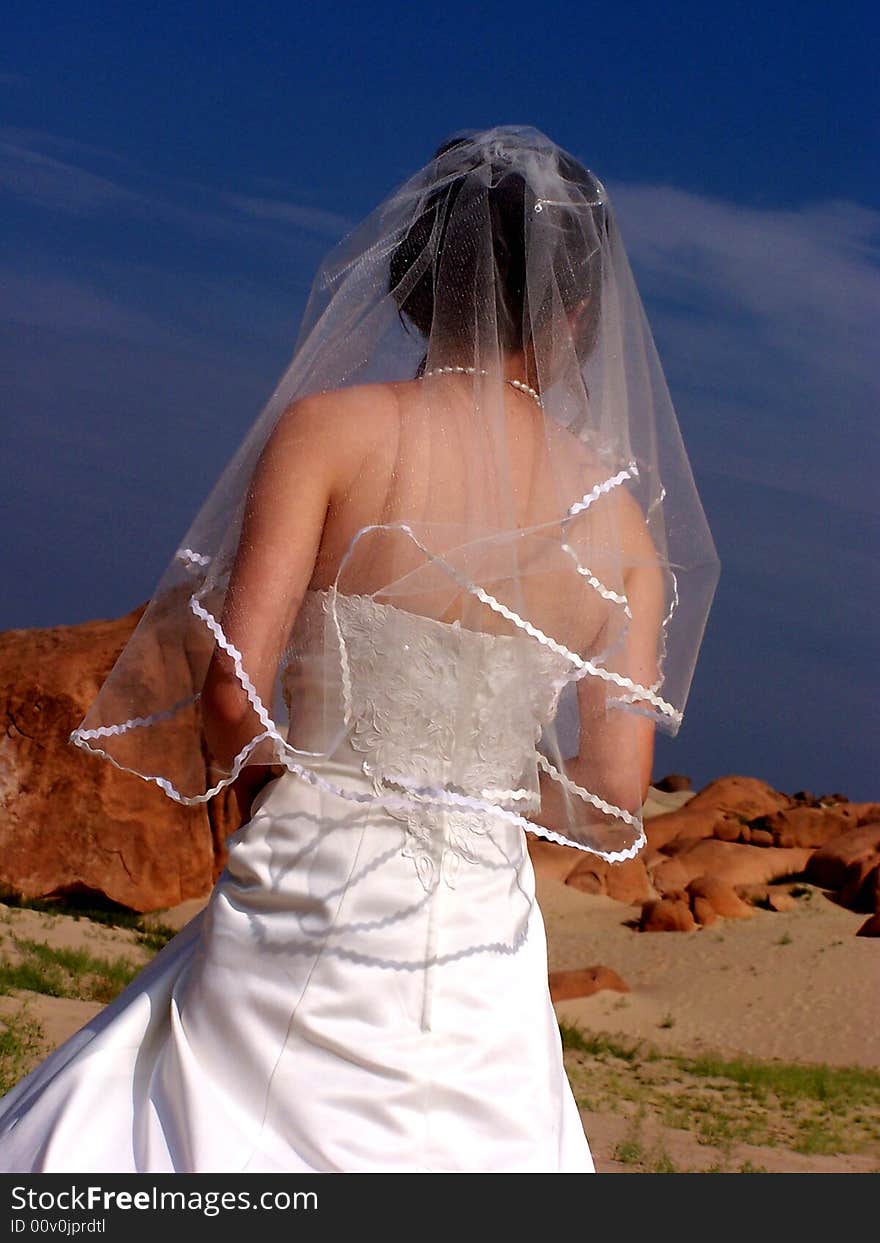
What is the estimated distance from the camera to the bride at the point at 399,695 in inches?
99.3

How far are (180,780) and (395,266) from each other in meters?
1.15

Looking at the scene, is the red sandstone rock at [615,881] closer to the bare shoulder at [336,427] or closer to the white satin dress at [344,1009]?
the white satin dress at [344,1009]

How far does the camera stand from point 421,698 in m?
2.63

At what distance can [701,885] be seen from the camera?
50.8 feet

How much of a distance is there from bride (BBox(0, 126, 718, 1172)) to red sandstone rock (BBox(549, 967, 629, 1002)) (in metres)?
9.41

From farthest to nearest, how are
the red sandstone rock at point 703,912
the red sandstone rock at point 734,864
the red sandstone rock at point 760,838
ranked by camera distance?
the red sandstone rock at point 760,838 → the red sandstone rock at point 734,864 → the red sandstone rock at point 703,912

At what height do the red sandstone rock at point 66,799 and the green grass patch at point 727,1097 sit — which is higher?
the red sandstone rock at point 66,799

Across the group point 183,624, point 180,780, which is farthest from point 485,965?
point 183,624

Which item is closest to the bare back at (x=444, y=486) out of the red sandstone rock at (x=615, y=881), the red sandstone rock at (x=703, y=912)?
the red sandstone rock at (x=703, y=912)

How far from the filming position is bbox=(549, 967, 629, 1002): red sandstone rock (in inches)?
472

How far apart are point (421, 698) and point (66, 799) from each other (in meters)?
8.95

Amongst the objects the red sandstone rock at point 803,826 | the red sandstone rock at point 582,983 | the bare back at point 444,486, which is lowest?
the red sandstone rock at point 582,983

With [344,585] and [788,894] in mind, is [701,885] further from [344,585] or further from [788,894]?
[344,585]

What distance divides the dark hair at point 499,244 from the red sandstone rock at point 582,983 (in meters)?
9.68
